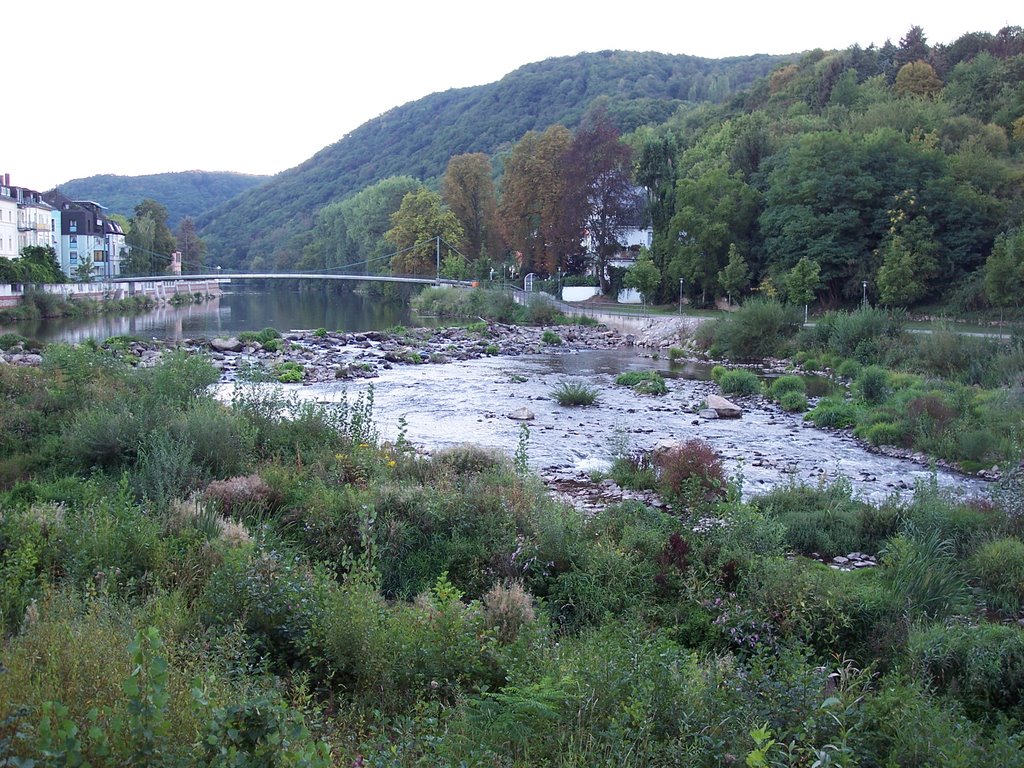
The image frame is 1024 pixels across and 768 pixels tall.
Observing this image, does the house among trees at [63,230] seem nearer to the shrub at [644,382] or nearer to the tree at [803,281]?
the tree at [803,281]

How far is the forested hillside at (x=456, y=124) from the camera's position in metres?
144

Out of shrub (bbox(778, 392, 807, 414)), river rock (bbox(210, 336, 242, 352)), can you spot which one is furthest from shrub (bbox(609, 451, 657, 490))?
river rock (bbox(210, 336, 242, 352))

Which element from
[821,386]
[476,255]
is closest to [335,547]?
[821,386]

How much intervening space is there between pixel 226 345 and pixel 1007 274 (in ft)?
105

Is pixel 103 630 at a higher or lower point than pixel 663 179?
lower

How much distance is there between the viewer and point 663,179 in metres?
56.2

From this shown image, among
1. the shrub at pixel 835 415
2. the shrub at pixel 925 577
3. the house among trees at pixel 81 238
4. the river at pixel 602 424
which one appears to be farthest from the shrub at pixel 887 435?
the house among trees at pixel 81 238

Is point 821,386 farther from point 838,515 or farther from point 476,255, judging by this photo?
point 476,255

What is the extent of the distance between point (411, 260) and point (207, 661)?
7572cm

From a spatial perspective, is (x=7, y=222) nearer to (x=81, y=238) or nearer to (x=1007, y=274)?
(x=81, y=238)

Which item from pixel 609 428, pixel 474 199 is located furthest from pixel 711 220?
pixel 609 428

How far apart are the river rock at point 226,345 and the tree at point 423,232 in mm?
42992

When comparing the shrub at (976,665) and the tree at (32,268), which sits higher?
the tree at (32,268)

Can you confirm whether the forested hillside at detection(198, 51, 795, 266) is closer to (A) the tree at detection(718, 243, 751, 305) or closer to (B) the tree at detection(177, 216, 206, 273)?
(B) the tree at detection(177, 216, 206, 273)
